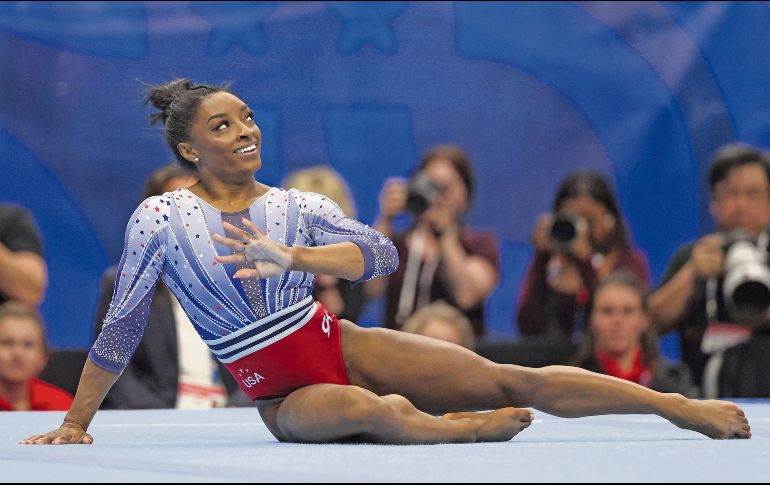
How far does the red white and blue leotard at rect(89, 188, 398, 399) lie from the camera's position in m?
3.41

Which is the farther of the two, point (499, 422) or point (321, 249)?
point (499, 422)

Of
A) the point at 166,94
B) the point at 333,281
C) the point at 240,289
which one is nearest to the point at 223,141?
the point at 166,94

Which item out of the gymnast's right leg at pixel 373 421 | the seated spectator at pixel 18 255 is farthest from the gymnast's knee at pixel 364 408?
the seated spectator at pixel 18 255

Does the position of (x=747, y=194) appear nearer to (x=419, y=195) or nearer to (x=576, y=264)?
(x=576, y=264)

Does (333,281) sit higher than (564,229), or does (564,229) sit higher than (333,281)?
(564,229)

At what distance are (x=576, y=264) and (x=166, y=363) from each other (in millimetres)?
1919

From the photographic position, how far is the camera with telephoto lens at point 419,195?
559cm

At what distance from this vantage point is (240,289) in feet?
11.1

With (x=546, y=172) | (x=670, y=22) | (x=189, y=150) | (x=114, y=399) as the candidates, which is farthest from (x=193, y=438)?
(x=670, y=22)

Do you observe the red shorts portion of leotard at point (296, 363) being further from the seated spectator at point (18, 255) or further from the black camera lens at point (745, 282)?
the black camera lens at point (745, 282)

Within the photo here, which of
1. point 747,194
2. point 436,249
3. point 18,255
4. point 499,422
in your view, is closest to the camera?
point 499,422

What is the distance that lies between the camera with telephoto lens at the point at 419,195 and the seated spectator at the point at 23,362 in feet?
5.47

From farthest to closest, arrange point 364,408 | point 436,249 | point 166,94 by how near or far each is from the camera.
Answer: point 436,249
point 166,94
point 364,408

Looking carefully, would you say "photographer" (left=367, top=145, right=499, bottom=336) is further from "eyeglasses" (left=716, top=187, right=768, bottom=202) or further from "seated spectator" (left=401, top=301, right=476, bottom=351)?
"eyeglasses" (left=716, top=187, right=768, bottom=202)
